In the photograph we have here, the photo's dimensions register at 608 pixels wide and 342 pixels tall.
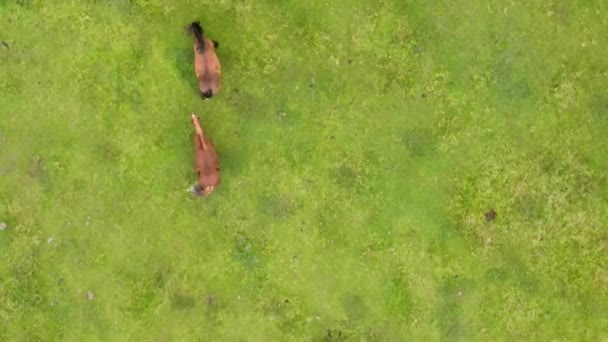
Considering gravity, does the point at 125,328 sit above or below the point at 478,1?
below

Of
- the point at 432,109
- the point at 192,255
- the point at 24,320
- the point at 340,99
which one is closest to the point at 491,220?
the point at 432,109

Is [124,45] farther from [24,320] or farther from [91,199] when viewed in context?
[24,320]

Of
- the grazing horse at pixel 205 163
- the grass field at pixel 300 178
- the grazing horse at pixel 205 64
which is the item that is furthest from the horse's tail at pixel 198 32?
the grazing horse at pixel 205 163

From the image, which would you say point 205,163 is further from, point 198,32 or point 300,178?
point 198,32

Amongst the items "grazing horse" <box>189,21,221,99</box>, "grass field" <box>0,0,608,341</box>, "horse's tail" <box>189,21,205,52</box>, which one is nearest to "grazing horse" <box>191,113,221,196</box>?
"grass field" <box>0,0,608,341</box>

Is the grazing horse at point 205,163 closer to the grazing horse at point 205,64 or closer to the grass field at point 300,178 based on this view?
the grass field at point 300,178

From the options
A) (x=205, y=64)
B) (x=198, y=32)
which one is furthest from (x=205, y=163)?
(x=198, y=32)
